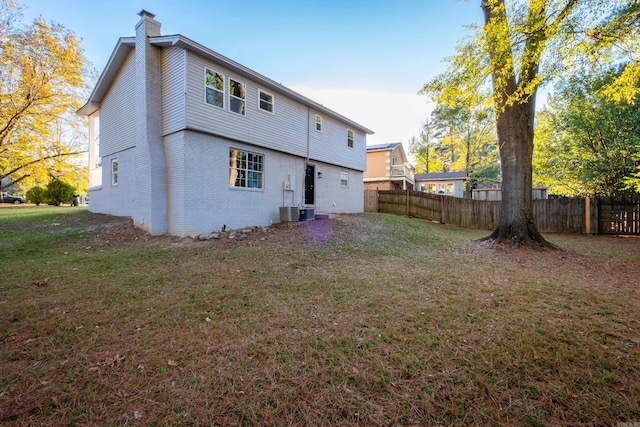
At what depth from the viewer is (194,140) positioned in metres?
8.76

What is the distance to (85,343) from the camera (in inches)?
109

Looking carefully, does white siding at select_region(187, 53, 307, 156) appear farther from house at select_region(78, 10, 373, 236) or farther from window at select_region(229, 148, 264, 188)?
Result: window at select_region(229, 148, 264, 188)

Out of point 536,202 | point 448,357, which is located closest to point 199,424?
point 448,357

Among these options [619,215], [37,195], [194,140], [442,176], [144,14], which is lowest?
[619,215]

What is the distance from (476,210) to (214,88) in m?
13.2

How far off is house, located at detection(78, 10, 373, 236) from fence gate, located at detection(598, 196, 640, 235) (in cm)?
1207

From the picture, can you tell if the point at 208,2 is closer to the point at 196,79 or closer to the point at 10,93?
the point at 196,79

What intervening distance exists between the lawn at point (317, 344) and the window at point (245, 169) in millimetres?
4835

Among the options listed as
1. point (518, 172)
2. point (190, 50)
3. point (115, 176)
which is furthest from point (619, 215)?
point (115, 176)

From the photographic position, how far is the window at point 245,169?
9.87 metres

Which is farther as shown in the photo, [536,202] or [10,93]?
[10,93]

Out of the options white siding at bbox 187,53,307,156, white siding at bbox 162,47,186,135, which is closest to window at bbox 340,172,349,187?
white siding at bbox 187,53,307,156

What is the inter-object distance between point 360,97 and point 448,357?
16378 millimetres

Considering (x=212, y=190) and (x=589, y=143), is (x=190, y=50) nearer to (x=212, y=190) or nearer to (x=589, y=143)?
(x=212, y=190)
